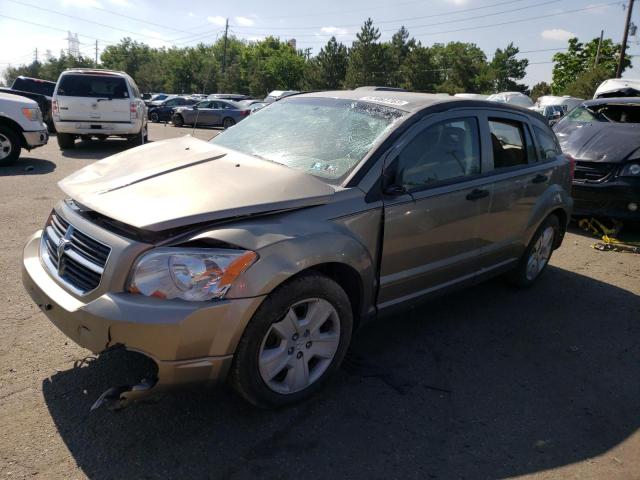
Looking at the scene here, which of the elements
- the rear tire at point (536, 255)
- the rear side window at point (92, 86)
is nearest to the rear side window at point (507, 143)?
the rear tire at point (536, 255)

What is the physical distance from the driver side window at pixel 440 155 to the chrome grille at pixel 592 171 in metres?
4.10

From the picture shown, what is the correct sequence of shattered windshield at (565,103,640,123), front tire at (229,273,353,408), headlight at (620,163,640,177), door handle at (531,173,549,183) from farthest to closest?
shattered windshield at (565,103,640,123)
headlight at (620,163,640,177)
door handle at (531,173,549,183)
front tire at (229,273,353,408)

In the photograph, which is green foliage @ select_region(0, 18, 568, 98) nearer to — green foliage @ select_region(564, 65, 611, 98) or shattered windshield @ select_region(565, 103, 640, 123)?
green foliage @ select_region(564, 65, 611, 98)

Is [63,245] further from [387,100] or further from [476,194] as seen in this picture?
[476,194]

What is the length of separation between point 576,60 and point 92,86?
220 feet

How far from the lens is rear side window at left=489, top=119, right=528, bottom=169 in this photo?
4.09m

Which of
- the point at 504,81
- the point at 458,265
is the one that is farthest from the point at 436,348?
the point at 504,81

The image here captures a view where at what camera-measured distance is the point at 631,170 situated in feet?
22.4

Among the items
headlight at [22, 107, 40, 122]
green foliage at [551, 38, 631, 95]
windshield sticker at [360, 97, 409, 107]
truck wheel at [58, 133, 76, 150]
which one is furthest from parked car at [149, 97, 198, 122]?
green foliage at [551, 38, 631, 95]

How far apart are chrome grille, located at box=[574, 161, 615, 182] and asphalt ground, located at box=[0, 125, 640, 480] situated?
133 inches

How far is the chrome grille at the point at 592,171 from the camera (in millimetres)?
7012

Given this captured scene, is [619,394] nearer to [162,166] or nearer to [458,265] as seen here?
[458,265]

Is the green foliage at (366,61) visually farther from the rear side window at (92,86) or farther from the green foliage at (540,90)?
the rear side window at (92,86)

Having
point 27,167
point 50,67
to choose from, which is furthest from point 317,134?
point 50,67
